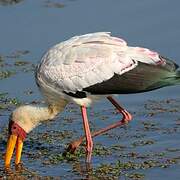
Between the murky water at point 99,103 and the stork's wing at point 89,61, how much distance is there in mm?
813

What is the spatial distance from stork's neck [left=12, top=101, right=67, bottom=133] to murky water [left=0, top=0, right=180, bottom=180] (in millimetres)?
326

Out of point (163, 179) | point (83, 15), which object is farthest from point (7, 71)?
point (163, 179)

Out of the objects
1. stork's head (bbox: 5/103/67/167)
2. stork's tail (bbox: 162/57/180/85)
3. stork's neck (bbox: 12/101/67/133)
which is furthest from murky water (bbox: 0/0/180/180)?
stork's tail (bbox: 162/57/180/85)

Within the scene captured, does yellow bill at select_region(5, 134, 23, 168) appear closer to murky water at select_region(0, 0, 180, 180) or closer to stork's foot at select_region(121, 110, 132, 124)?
murky water at select_region(0, 0, 180, 180)

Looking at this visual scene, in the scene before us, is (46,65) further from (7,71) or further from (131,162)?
(7,71)

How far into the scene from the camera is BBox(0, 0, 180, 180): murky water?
10297mm

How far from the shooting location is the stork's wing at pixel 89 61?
405 inches

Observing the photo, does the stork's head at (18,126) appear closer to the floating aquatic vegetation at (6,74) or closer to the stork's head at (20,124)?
the stork's head at (20,124)

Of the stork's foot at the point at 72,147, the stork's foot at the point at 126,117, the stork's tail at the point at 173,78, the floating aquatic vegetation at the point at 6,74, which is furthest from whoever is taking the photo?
the floating aquatic vegetation at the point at 6,74

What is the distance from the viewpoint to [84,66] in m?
10.4

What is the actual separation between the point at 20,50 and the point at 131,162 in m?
Answer: 3.95

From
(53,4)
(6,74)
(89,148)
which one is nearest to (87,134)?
(89,148)

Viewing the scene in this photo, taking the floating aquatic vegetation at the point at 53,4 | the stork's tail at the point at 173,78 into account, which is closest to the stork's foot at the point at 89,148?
the stork's tail at the point at 173,78

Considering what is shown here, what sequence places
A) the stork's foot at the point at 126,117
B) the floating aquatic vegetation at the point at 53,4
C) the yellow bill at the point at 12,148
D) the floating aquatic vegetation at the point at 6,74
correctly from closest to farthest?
the yellow bill at the point at 12,148 → the stork's foot at the point at 126,117 → the floating aquatic vegetation at the point at 6,74 → the floating aquatic vegetation at the point at 53,4
